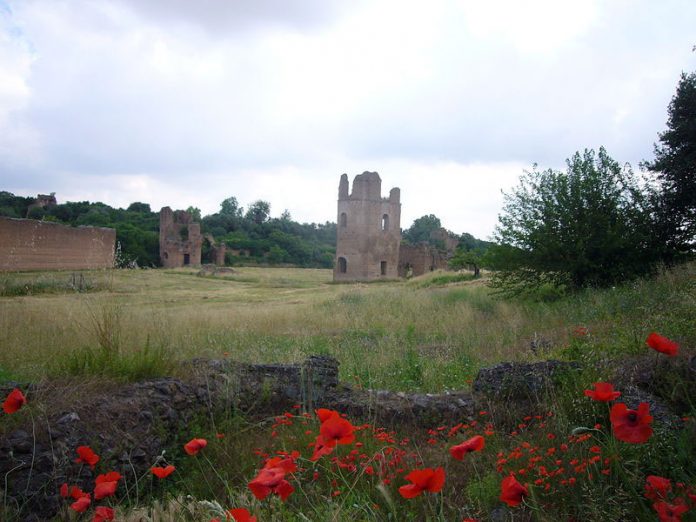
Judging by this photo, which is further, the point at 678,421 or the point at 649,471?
the point at 678,421

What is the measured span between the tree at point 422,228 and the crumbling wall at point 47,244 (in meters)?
50.2

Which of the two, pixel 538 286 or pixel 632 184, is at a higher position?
pixel 632 184

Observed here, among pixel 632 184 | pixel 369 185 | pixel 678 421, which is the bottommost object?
pixel 678 421

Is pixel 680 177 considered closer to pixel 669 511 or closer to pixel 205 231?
pixel 669 511

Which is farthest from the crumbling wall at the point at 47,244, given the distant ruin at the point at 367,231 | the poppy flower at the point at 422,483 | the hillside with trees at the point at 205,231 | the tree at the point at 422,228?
the tree at the point at 422,228

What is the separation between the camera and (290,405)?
4605 mm

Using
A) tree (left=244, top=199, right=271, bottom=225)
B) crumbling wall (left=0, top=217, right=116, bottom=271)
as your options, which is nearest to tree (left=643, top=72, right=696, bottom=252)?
crumbling wall (left=0, top=217, right=116, bottom=271)

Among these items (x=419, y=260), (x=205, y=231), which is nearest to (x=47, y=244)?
(x=419, y=260)

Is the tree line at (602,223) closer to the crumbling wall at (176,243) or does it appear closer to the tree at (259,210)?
the crumbling wall at (176,243)

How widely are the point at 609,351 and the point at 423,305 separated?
8760mm

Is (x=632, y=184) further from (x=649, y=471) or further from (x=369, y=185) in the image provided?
(x=369, y=185)

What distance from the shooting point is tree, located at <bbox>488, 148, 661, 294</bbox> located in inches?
488

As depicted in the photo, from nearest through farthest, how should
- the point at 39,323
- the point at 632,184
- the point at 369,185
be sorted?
the point at 39,323, the point at 632,184, the point at 369,185

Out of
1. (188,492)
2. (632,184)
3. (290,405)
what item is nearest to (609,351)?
(290,405)
